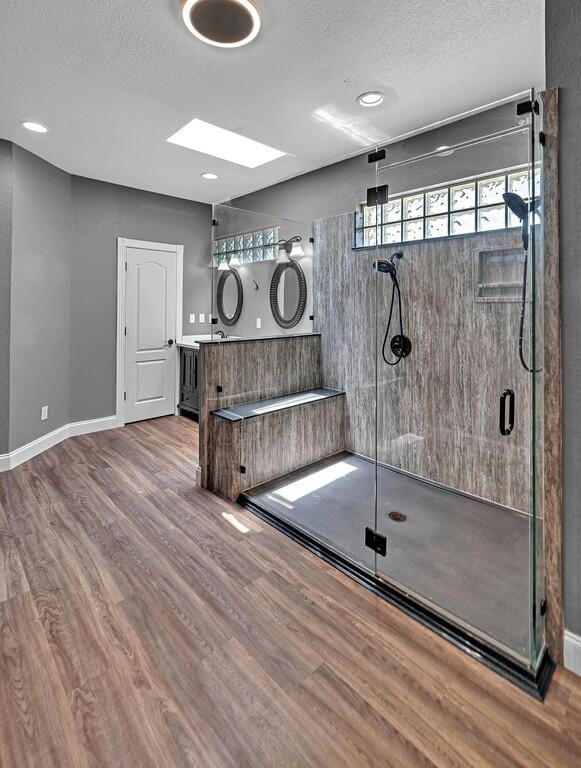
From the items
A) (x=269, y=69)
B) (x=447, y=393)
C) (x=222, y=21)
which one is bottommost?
(x=447, y=393)

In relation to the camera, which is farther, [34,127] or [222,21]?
[34,127]

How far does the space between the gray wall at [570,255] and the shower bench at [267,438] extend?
6.67 ft

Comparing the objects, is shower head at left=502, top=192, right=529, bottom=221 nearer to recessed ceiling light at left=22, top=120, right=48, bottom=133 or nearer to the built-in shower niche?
the built-in shower niche

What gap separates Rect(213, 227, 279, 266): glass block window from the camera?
3578 mm

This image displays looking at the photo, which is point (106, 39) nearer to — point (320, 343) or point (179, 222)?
point (320, 343)

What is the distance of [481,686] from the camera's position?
1.54 m

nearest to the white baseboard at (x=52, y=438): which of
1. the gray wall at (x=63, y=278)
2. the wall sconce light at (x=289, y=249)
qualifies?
the gray wall at (x=63, y=278)

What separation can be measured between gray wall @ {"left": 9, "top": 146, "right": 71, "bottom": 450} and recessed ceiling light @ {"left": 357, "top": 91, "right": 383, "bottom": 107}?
9.58 ft

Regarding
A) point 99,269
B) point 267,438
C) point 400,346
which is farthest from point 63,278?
point 400,346

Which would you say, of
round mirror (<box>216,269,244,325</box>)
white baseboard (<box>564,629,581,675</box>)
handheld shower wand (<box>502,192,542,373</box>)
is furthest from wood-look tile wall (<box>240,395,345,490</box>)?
white baseboard (<box>564,629,581,675</box>)

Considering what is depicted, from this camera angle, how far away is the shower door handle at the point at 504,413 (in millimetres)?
2518

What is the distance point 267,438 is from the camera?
3.25 meters

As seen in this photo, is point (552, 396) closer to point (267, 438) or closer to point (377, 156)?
point (377, 156)

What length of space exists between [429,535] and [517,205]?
1.87 metres
